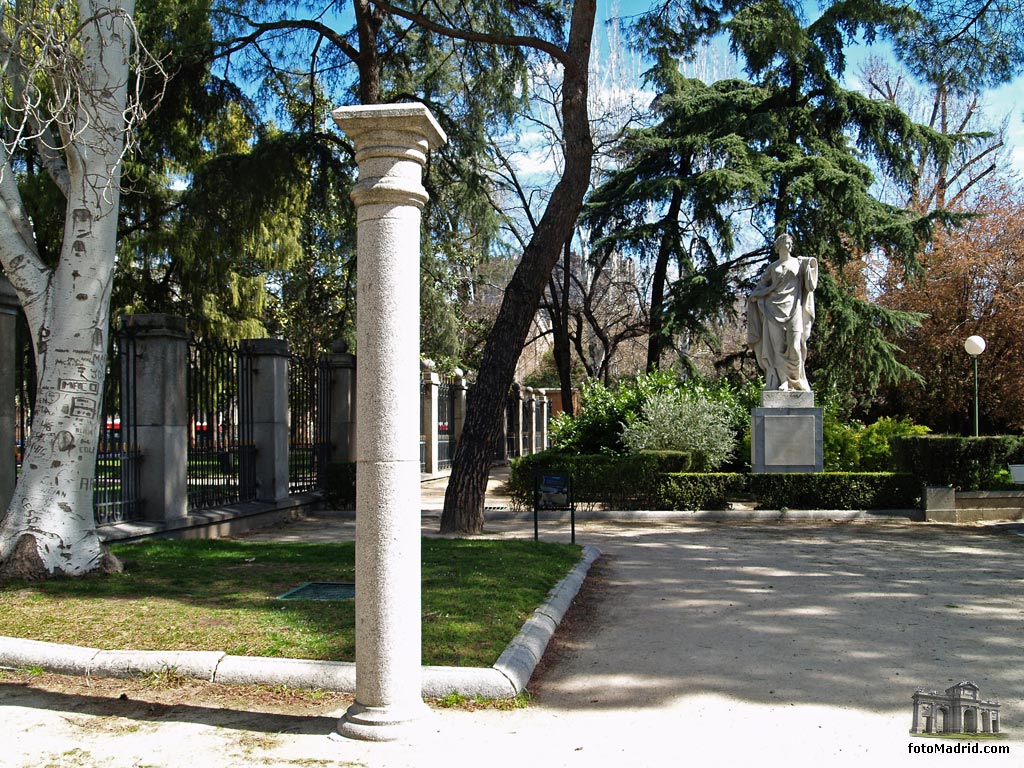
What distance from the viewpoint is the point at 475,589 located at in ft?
23.8

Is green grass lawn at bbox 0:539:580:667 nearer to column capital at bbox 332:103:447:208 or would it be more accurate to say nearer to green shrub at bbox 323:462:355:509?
column capital at bbox 332:103:447:208

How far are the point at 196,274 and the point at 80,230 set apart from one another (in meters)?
13.4

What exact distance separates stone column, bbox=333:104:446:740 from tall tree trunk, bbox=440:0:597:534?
7.20m

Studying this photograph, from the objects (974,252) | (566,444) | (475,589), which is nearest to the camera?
(475,589)

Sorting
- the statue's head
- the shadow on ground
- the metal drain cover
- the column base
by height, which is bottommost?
the shadow on ground

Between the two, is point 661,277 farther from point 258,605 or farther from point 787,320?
point 258,605

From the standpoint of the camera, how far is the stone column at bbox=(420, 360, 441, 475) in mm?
23219

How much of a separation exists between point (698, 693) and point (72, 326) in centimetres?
586

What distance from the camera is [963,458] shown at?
1452 cm

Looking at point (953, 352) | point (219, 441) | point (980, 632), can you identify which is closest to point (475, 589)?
point (980, 632)

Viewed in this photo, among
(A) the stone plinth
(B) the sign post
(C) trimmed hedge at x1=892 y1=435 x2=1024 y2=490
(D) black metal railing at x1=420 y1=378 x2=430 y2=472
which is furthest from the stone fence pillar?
(B) the sign post

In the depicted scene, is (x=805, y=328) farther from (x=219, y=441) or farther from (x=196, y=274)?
(x=196, y=274)

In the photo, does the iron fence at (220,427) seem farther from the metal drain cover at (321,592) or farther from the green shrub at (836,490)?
the green shrub at (836,490)

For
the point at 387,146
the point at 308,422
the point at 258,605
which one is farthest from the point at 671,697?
the point at 308,422
